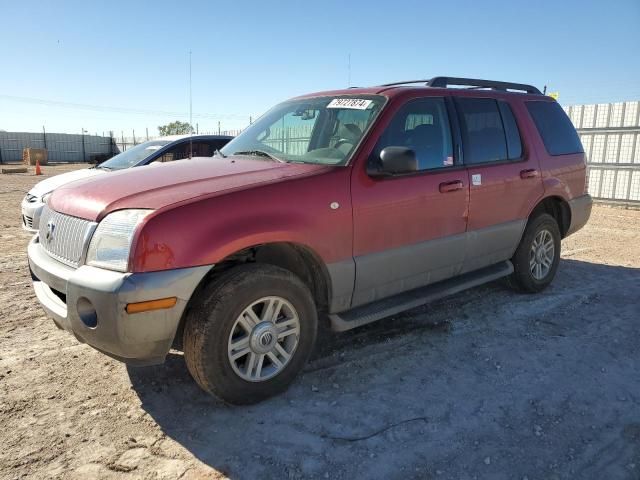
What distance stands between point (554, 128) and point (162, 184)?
4228 millimetres

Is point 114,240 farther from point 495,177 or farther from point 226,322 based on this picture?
point 495,177

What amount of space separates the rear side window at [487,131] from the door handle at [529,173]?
6.7 inches

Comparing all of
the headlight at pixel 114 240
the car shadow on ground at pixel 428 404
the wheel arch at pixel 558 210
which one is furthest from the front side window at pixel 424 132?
the headlight at pixel 114 240

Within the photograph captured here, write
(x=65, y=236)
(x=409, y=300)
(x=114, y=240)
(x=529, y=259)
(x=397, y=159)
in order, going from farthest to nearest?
1. (x=529, y=259)
2. (x=409, y=300)
3. (x=397, y=159)
4. (x=65, y=236)
5. (x=114, y=240)

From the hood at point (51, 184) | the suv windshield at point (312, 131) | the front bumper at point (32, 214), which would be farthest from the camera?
the hood at point (51, 184)

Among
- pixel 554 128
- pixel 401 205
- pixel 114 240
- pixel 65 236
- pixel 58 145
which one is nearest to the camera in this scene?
pixel 114 240

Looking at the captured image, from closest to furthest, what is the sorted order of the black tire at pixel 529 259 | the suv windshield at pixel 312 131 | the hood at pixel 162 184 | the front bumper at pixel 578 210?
the hood at pixel 162 184
the suv windshield at pixel 312 131
the black tire at pixel 529 259
the front bumper at pixel 578 210

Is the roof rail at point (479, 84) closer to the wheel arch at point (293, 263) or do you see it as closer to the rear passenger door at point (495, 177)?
the rear passenger door at point (495, 177)

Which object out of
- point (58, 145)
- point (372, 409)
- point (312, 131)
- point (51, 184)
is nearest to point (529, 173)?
point (312, 131)

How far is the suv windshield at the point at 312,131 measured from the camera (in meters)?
3.62

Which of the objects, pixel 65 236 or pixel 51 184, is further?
pixel 51 184

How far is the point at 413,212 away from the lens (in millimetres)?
3750

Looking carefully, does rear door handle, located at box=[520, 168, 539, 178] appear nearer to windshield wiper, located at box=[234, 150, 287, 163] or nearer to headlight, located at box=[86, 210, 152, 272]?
windshield wiper, located at box=[234, 150, 287, 163]

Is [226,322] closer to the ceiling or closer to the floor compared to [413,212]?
closer to the floor
